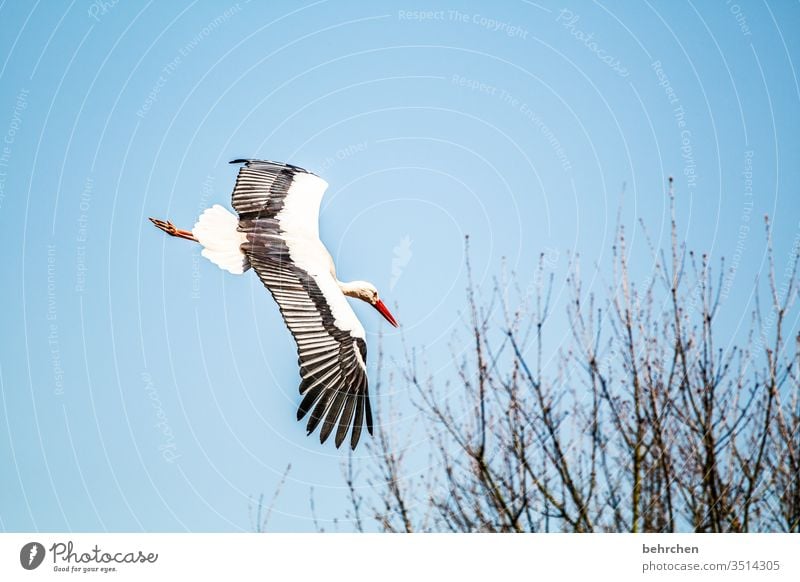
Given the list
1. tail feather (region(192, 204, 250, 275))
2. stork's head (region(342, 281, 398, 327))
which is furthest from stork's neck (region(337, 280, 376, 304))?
tail feather (region(192, 204, 250, 275))

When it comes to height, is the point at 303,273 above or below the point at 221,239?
below

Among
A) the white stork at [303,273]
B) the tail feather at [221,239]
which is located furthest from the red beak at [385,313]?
the tail feather at [221,239]

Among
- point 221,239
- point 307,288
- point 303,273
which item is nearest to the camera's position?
point 307,288

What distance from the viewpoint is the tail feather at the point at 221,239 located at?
7180mm

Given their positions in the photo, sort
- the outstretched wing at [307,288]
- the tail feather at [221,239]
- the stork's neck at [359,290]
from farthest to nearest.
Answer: the stork's neck at [359,290] < the tail feather at [221,239] < the outstretched wing at [307,288]

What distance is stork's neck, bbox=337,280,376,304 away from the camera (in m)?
7.61

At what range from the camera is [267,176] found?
760 cm

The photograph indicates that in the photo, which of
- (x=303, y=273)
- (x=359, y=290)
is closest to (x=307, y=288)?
(x=303, y=273)

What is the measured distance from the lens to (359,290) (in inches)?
300

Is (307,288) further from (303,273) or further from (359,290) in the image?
(359,290)

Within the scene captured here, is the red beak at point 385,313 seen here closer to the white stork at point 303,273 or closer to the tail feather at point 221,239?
the white stork at point 303,273

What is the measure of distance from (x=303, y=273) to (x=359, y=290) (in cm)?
77

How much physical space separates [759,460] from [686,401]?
67 cm
